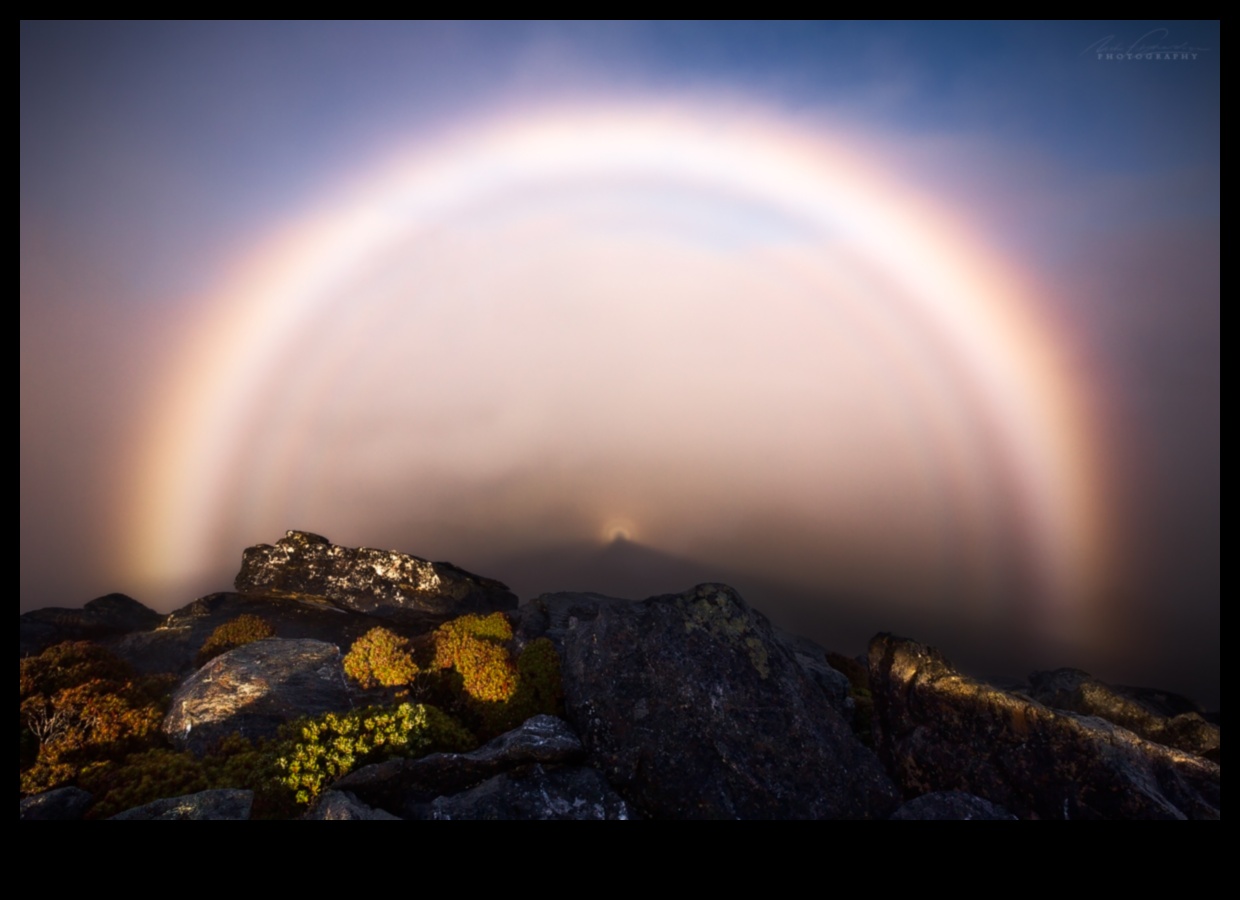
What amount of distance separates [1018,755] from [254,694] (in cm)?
1945

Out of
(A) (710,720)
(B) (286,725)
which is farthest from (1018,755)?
(B) (286,725)

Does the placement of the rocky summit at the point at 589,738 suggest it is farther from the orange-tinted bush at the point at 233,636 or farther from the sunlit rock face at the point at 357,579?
the sunlit rock face at the point at 357,579

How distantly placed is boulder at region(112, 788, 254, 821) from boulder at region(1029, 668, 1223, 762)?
27410 mm

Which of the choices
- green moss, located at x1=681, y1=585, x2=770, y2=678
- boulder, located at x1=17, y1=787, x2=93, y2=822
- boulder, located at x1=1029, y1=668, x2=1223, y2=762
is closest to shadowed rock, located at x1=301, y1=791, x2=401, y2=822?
boulder, located at x1=17, y1=787, x2=93, y2=822

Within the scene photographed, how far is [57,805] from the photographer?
40.2ft

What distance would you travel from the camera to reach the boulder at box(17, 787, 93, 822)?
39.1 ft

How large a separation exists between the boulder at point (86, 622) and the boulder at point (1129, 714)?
51253mm

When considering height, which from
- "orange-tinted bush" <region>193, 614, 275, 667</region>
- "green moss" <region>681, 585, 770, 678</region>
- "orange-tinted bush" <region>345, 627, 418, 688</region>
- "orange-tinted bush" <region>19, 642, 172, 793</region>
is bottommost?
"orange-tinted bush" <region>193, 614, 275, 667</region>

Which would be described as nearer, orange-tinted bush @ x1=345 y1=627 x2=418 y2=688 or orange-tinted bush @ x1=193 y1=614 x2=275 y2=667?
orange-tinted bush @ x1=345 y1=627 x2=418 y2=688

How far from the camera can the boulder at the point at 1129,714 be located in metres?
23.3

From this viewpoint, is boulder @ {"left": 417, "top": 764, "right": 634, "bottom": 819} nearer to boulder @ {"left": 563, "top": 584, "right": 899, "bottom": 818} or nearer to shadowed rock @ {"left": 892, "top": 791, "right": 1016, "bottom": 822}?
boulder @ {"left": 563, "top": 584, "right": 899, "bottom": 818}

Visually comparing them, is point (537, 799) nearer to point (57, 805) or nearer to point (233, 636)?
point (57, 805)
